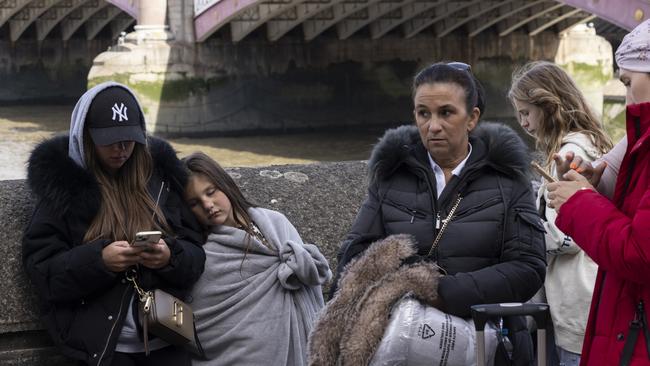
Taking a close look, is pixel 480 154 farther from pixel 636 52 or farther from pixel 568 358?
pixel 568 358

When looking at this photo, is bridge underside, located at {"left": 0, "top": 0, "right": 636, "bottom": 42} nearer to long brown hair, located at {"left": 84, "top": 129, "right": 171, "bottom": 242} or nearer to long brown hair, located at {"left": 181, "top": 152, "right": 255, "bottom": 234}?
long brown hair, located at {"left": 181, "top": 152, "right": 255, "bottom": 234}

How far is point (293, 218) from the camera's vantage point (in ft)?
8.79

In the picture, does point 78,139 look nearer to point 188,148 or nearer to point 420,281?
point 420,281

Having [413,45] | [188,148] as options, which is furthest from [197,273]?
[413,45]

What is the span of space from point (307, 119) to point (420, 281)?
62.2 feet

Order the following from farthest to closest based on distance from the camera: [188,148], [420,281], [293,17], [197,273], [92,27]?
[92,27] → [293,17] → [188,148] → [197,273] → [420,281]

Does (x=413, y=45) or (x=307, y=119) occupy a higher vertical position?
(x=413, y=45)

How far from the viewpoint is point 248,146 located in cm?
1825

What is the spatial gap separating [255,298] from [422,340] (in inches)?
22.0

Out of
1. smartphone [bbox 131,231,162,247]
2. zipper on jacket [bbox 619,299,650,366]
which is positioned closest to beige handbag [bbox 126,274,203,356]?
smartphone [bbox 131,231,162,247]

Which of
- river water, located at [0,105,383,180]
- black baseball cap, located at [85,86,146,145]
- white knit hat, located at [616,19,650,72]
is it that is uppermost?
white knit hat, located at [616,19,650,72]

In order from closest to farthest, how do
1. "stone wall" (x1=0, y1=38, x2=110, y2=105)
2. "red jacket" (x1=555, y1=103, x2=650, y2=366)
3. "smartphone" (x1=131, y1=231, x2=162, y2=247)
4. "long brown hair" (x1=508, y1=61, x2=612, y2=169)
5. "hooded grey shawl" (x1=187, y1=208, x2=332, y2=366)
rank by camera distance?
"red jacket" (x1=555, y1=103, x2=650, y2=366)
"smartphone" (x1=131, y1=231, x2=162, y2=247)
"hooded grey shawl" (x1=187, y1=208, x2=332, y2=366)
"long brown hair" (x1=508, y1=61, x2=612, y2=169)
"stone wall" (x1=0, y1=38, x2=110, y2=105)

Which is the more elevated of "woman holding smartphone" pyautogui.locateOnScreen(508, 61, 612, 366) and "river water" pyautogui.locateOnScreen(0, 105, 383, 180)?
"woman holding smartphone" pyautogui.locateOnScreen(508, 61, 612, 366)

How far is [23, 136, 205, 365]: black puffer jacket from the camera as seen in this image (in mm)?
2217
